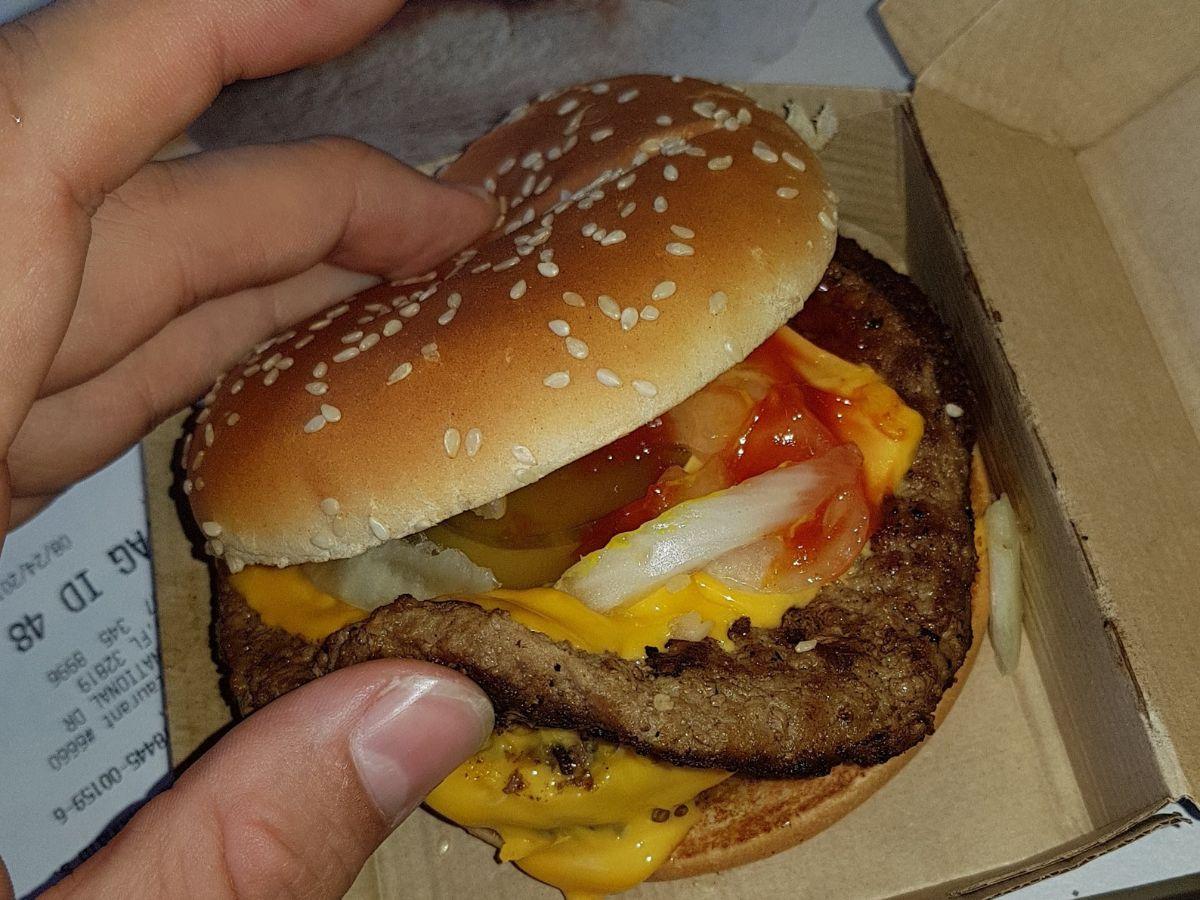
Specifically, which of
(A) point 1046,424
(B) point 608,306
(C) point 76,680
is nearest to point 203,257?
(B) point 608,306

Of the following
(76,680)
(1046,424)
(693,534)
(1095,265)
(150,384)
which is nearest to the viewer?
(693,534)

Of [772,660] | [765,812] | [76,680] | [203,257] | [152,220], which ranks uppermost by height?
[152,220]

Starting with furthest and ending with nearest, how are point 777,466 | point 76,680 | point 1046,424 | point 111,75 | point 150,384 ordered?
point 76,680 → point 150,384 → point 1046,424 → point 777,466 → point 111,75

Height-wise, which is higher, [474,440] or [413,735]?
[474,440]

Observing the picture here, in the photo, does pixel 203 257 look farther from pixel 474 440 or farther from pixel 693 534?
pixel 693 534

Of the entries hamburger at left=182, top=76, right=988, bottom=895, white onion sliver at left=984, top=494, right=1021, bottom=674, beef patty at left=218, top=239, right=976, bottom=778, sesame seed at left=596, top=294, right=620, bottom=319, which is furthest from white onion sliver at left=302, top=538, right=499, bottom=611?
white onion sliver at left=984, top=494, right=1021, bottom=674

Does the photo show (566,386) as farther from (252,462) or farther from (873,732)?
(873,732)

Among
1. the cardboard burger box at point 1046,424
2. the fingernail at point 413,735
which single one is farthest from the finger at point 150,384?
the fingernail at point 413,735

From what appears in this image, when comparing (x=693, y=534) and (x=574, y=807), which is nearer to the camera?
(x=693, y=534)
